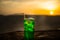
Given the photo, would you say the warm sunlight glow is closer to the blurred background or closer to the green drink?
the blurred background

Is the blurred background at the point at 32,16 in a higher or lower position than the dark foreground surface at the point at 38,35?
higher

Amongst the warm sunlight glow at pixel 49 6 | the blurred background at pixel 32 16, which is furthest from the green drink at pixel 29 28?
the warm sunlight glow at pixel 49 6

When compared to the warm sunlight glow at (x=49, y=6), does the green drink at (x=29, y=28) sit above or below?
below

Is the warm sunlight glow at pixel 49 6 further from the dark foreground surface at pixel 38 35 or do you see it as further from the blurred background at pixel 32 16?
the dark foreground surface at pixel 38 35

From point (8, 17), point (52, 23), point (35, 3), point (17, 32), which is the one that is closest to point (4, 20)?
point (8, 17)

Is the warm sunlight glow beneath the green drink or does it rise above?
above

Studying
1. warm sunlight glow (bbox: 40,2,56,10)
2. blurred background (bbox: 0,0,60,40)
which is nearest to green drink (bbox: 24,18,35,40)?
blurred background (bbox: 0,0,60,40)

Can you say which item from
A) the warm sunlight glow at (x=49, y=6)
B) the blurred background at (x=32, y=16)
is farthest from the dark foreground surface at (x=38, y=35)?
the warm sunlight glow at (x=49, y=6)

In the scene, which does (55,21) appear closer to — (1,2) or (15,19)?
(15,19)

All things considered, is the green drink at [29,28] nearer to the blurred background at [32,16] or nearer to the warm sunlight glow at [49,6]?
the blurred background at [32,16]
